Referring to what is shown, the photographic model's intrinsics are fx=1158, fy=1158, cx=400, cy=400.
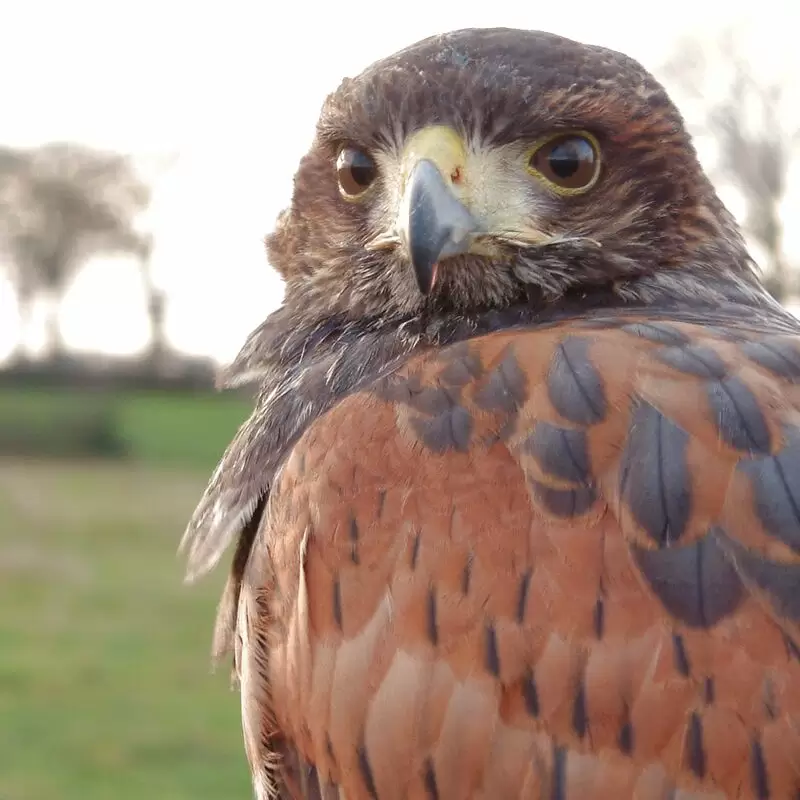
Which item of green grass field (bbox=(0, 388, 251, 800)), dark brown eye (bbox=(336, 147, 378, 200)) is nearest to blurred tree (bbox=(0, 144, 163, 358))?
green grass field (bbox=(0, 388, 251, 800))

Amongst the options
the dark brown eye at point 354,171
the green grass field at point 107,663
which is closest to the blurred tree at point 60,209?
the green grass field at point 107,663

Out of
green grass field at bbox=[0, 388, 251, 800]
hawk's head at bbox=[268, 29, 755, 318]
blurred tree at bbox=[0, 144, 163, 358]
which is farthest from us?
blurred tree at bbox=[0, 144, 163, 358]

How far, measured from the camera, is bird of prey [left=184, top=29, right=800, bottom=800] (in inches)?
82.3

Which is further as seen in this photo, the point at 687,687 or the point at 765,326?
the point at 765,326

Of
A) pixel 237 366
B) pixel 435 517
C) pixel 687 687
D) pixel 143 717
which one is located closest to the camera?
pixel 687 687

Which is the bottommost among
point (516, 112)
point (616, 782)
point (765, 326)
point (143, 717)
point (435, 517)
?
point (143, 717)

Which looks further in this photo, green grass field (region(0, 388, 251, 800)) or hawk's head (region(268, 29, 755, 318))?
green grass field (region(0, 388, 251, 800))

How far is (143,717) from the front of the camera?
1013 cm

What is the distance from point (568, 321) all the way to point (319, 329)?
0.81 meters

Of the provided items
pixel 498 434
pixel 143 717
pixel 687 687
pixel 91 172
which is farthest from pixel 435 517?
pixel 91 172

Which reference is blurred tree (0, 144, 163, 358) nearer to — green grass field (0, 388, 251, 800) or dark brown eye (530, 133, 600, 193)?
green grass field (0, 388, 251, 800)

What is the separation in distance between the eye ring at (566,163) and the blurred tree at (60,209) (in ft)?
129

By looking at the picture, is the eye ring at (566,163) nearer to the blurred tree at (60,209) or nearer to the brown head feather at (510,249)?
the brown head feather at (510,249)

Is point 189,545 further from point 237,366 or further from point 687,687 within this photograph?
point 687,687
